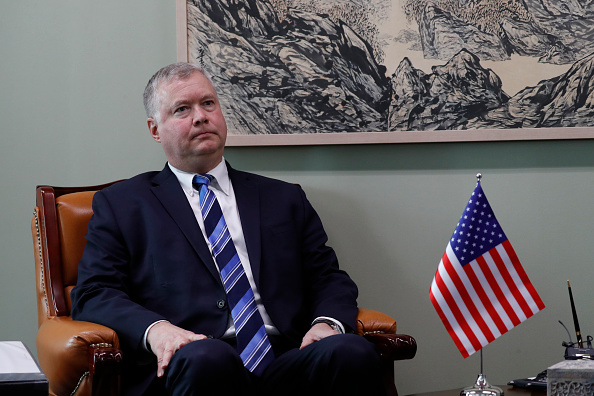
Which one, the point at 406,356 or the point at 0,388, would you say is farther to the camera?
the point at 406,356

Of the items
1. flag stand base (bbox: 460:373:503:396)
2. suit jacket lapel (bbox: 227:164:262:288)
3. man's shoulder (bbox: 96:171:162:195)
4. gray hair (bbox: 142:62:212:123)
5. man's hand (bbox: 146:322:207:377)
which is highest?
gray hair (bbox: 142:62:212:123)

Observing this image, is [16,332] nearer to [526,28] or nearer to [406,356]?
[406,356]

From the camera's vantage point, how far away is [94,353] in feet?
6.12

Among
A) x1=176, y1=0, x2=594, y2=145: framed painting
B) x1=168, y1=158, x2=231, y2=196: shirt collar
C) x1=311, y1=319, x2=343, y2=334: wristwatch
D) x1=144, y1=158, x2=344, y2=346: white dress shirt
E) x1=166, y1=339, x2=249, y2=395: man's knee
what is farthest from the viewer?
x1=176, y1=0, x2=594, y2=145: framed painting

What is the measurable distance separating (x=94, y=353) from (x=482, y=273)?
128cm

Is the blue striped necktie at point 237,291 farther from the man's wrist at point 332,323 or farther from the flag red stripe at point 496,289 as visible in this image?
the flag red stripe at point 496,289

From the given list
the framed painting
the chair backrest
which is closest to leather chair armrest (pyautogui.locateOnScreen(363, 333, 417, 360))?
the framed painting

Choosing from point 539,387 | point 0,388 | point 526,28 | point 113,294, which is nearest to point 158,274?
point 113,294

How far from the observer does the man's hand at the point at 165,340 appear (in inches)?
76.3

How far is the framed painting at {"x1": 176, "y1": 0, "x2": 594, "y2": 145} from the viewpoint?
9.36ft

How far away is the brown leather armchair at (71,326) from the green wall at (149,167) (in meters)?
0.39

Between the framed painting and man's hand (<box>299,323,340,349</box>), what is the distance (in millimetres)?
949

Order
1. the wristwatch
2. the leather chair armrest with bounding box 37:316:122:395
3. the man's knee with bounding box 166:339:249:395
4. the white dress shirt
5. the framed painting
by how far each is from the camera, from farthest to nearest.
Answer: the framed painting < the white dress shirt < the wristwatch < the leather chair armrest with bounding box 37:316:122:395 < the man's knee with bounding box 166:339:249:395

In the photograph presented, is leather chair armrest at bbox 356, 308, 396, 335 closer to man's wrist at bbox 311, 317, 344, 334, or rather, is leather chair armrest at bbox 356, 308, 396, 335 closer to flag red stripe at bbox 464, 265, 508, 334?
man's wrist at bbox 311, 317, 344, 334
